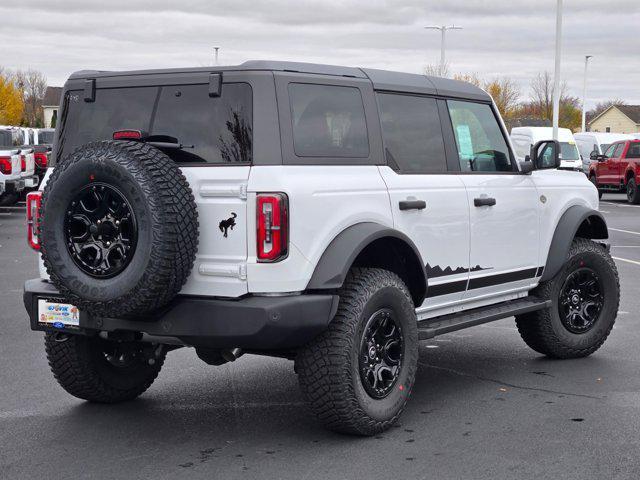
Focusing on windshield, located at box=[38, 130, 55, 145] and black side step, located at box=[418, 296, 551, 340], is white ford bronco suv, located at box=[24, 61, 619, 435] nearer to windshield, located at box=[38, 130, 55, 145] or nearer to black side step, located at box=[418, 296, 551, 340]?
black side step, located at box=[418, 296, 551, 340]

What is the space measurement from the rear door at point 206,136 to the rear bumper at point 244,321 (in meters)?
0.11

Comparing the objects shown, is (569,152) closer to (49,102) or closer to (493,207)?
(493,207)

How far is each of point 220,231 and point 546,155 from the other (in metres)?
3.15

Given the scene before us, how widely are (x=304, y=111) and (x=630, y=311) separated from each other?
18.3 ft

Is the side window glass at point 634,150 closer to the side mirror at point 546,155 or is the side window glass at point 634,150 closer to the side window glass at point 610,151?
the side window glass at point 610,151

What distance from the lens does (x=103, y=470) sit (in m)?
5.02

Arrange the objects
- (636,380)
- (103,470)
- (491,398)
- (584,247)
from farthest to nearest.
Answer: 1. (584,247)
2. (636,380)
3. (491,398)
4. (103,470)

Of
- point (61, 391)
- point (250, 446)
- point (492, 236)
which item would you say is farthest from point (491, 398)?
point (61, 391)

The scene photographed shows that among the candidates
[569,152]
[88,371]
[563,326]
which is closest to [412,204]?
[88,371]

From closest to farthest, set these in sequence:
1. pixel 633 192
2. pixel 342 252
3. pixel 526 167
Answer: pixel 342 252 < pixel 526 167 < pixel 633 192

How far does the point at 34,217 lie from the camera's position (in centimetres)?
585

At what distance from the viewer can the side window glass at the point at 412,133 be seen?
6.18 meters

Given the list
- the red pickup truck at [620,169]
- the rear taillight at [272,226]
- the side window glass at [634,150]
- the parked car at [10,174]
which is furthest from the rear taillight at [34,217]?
the side window glass at [634,150]

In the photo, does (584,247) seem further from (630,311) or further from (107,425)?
(107,425)
